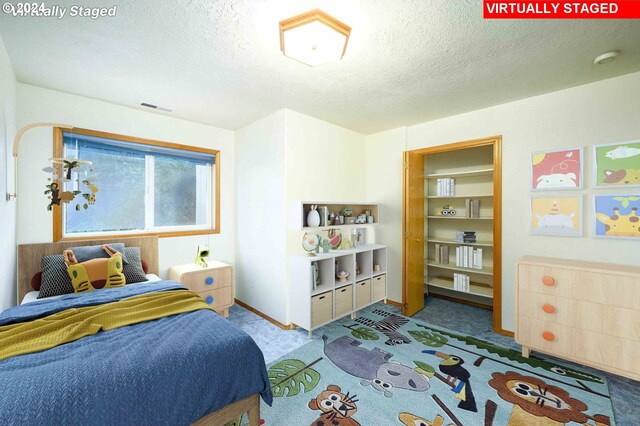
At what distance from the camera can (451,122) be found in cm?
341

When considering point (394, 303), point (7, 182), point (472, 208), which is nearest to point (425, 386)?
point (394, 303)

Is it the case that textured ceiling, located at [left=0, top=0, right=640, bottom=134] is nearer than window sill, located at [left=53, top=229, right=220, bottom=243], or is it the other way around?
textured ceiling, located at [left=0, top=0, right=640, bottom=134]

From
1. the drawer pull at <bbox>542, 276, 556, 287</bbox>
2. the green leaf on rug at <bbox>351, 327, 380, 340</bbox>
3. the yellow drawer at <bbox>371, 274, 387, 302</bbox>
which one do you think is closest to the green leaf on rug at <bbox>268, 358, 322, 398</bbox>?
the green leaf on rug at <bbox>351, 327, 380, 340</bbox>

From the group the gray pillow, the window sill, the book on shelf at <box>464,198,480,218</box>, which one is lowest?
the gray pillow

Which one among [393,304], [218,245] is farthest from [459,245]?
[218,245]

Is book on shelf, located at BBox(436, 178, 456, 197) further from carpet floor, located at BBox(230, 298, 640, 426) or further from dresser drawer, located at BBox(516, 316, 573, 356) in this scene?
dresser drawer, located at BBox(516, 316, 573, 356)

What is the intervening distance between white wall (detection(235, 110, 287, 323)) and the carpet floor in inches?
8.7

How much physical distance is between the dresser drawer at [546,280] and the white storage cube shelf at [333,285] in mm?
1616

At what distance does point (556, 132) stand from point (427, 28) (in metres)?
1.93

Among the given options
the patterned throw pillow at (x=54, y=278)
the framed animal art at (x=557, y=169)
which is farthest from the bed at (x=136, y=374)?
the framed animal art at (x=557, y=169)

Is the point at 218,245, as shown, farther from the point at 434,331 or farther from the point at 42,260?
the point at 434,331

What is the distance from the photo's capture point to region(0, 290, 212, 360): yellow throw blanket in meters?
1.47

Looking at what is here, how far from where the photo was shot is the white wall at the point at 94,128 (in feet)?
8.53

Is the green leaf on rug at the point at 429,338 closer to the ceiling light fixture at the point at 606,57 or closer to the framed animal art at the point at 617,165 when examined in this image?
the framed animal art at the point at 617,165
